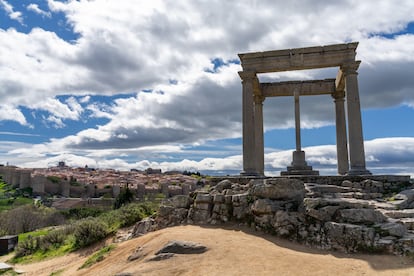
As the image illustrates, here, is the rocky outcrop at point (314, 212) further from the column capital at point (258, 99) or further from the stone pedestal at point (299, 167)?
the column capital at point (258, 99)

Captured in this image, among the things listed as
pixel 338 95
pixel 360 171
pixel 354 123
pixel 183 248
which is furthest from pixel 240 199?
pixel 338 95

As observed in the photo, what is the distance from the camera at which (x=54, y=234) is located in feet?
66.4

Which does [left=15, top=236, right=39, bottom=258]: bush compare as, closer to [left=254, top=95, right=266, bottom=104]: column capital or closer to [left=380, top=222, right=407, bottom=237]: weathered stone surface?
[left=254, top=95, right=266, bottom=104]: column capital

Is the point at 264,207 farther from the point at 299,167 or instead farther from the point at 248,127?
the point at 299,167

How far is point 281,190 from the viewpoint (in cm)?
1384

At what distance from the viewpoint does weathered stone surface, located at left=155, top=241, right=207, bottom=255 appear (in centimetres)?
1095

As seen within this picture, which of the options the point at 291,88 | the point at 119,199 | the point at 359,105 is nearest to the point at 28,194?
the point at 119,199

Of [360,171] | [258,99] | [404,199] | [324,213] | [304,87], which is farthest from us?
[258,99]

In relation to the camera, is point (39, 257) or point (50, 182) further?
point (50, 182)

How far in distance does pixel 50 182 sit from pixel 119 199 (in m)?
69.3

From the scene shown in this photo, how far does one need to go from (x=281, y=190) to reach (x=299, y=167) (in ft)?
25.6

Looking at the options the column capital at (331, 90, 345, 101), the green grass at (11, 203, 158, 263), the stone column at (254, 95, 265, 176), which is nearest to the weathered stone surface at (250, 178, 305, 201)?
the green grass at (11, 203, 158, 263)

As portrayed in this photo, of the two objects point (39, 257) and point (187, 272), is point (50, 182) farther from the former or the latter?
point (187, 272)

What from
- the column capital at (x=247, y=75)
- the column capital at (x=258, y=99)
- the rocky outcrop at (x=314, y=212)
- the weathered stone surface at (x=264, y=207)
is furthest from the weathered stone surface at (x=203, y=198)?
the column capital at (x=258, y=99)
